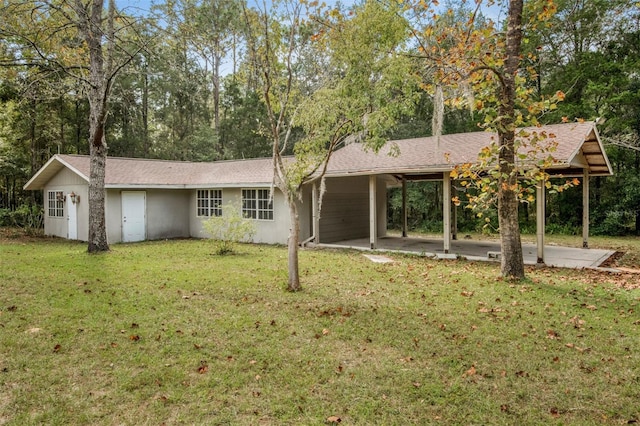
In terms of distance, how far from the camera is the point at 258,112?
24469 mm

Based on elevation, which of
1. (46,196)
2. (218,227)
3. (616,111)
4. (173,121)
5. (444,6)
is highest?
(444,6)

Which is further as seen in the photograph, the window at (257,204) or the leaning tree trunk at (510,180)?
the window at (257,204)

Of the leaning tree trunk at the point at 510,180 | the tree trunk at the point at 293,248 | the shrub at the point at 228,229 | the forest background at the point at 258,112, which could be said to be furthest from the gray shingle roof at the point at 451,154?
the tree trunk at the point at 293,248

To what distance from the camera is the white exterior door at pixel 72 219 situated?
14375 millimetres

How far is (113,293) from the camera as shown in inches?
245

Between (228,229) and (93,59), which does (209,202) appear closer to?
(228,229)

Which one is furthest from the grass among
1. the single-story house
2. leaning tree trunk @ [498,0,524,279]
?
the single-story house

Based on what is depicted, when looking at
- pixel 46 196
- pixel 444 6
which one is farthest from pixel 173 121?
pixel 444 6

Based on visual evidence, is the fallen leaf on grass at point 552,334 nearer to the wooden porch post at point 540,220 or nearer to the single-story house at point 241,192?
the wooden porch post at point 540,220

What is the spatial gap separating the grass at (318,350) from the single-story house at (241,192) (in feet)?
16.3

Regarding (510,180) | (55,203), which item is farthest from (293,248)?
(55,203)

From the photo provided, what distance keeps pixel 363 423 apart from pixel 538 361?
2.05m

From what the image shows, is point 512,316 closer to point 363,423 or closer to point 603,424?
point 603,424

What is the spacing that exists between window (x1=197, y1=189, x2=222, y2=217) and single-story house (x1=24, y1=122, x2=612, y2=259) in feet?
0.12
